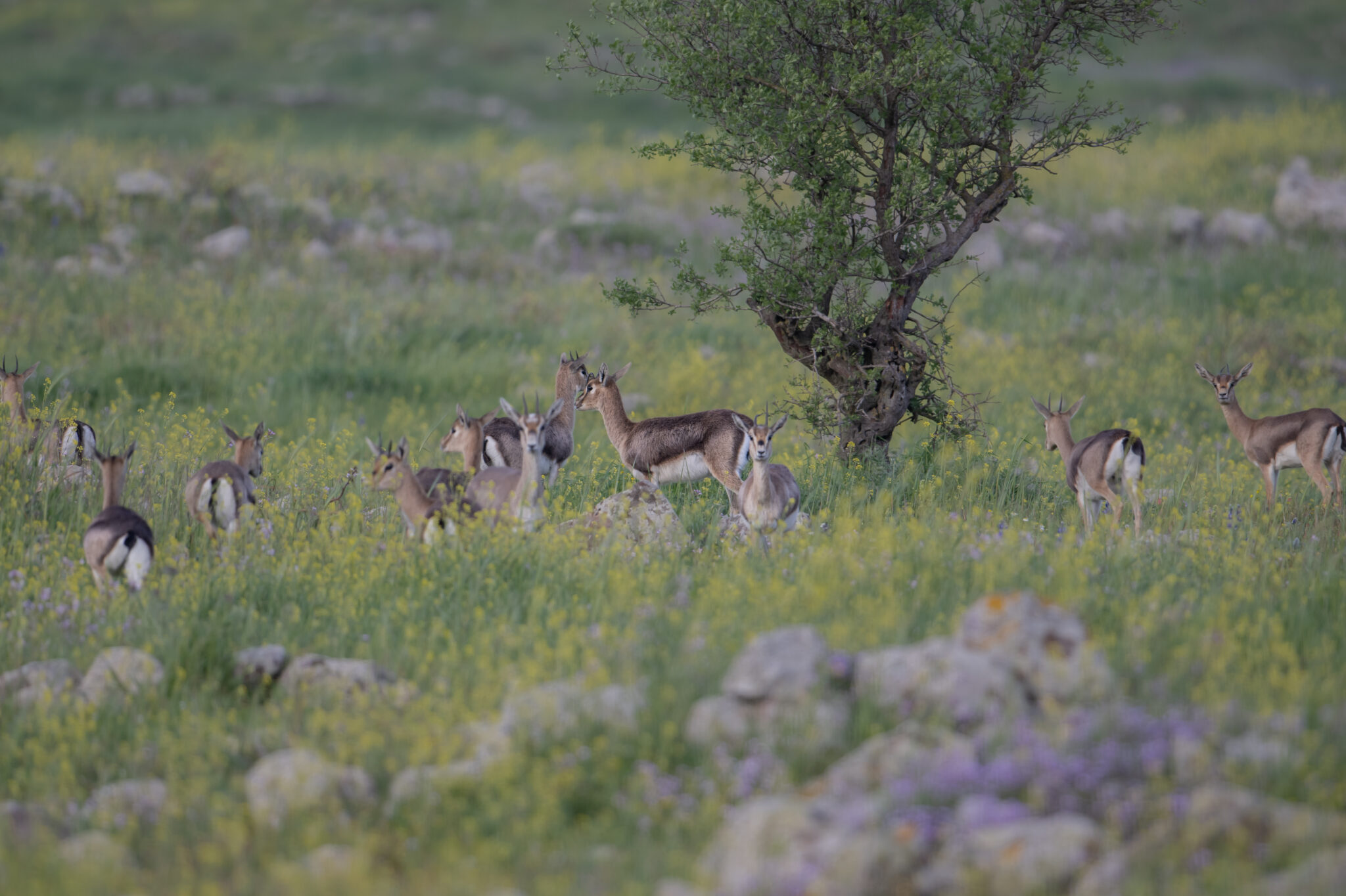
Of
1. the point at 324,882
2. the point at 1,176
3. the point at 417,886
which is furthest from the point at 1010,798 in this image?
the point at 1,176

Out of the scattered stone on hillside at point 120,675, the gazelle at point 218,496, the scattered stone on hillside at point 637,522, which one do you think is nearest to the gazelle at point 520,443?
the scattered stone on hillside at point 637,522

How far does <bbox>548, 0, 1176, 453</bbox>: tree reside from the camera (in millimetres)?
10648

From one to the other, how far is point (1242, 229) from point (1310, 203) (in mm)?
1827

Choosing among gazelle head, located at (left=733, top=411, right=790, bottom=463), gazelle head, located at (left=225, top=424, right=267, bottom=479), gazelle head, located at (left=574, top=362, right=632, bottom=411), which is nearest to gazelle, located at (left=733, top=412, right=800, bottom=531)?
gazelle head, located at (left=733, top=411, right=790, bottom=463)

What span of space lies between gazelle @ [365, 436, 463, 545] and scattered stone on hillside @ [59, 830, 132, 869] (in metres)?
3.87

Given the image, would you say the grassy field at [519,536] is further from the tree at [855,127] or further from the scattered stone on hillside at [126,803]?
the tree at [855,127]

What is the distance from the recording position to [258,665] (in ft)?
23.5

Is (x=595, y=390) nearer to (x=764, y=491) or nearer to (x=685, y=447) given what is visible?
(x=685, y=447)

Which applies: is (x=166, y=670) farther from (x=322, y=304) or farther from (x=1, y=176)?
(x=1, y=176)

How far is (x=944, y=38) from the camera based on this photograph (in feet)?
36.1

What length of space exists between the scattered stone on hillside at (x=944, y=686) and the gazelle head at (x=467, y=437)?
6.20 meters

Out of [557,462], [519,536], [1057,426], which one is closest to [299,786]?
[519,536]

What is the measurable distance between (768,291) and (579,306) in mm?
9168

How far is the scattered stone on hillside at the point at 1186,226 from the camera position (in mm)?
24328
